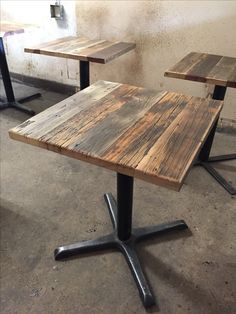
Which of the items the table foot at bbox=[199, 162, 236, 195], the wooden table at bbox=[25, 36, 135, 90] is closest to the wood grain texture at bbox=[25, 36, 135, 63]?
the wooden table at bbox=[25, 36, 135, 90]

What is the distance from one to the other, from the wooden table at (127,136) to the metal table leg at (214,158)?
75 centimetres

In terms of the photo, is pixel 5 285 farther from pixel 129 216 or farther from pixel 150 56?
pixel 150 56

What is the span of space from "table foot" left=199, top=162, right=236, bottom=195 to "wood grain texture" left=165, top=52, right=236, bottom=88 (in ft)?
2.38

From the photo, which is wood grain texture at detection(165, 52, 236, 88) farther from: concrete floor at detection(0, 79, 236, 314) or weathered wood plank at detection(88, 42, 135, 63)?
concrete floor at detection(0, 79, 236, 314)

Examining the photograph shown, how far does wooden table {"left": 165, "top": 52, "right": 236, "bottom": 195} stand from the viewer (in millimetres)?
1715

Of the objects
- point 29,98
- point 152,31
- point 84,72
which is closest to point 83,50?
point 84,72

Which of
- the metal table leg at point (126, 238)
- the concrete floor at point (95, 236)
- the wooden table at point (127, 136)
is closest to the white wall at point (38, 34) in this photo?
the concrete floor at point (95, 236)

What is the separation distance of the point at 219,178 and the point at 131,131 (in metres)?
1.28

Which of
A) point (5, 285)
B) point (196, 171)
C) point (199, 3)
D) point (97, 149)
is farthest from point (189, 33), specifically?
point (5, 285)

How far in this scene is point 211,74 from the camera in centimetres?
177

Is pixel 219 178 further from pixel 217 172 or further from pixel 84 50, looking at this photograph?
pixel 84 50

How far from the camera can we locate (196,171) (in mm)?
2203

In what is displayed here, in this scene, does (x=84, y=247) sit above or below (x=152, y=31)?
below

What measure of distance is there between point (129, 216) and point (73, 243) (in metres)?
0.39
